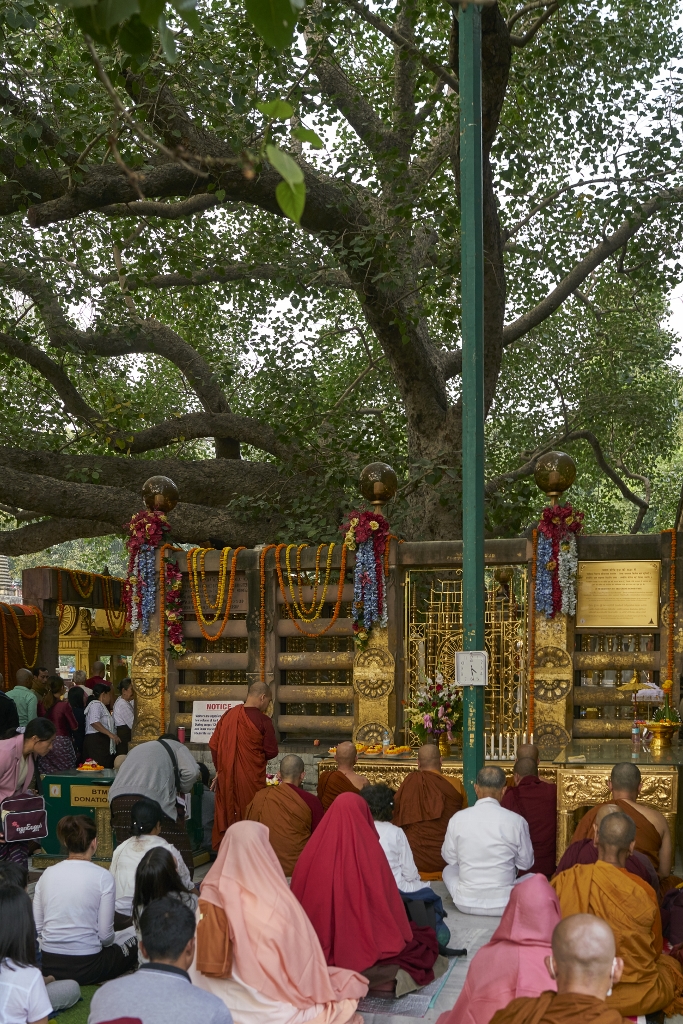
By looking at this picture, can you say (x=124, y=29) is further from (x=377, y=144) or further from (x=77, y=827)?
(x=377, y=144)

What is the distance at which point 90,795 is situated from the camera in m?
10.6

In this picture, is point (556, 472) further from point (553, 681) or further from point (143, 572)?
point (143, 572)

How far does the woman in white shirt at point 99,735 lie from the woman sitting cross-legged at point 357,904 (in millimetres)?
7821

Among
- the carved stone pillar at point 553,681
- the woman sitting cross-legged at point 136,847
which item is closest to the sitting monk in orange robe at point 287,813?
the woman sitting cross-legged at point 136,847

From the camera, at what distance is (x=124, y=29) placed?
9.87ft

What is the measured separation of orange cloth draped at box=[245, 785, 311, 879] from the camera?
28.8ft

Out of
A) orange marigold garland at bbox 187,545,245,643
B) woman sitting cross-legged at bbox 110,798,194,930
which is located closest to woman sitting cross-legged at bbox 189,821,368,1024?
woman sitting cross-legged at bbox 110,798,194,930

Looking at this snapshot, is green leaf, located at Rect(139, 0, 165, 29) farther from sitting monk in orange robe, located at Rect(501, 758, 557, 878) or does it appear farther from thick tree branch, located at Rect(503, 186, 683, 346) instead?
thick tree branch, located at Rect(503, 186, 683, 346)

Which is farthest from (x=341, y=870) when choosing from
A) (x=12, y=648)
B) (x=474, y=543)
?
(x=12, y=648)

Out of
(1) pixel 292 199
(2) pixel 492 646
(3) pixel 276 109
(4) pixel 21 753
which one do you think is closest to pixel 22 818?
(4) pixel 21 753

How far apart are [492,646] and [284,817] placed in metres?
3.65

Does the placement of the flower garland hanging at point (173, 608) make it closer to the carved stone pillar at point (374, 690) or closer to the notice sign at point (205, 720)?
the notice sign at point (205, 720)

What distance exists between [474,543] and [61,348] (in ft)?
36.3

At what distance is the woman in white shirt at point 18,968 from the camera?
4.54m
